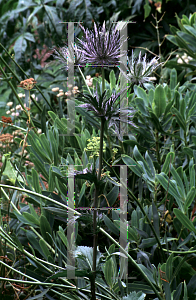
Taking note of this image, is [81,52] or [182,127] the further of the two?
[182,127]

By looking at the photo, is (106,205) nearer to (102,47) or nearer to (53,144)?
(53,144)

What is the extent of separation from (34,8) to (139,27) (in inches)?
24.8

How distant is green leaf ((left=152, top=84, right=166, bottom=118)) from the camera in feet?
2.31

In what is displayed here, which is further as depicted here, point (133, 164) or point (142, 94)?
point (142, 94)

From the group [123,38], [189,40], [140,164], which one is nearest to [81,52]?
[123,38]

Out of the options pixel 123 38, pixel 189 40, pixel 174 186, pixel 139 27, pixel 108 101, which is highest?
pixel 139 27

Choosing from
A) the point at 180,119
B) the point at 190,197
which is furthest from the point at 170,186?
the point at 180,119

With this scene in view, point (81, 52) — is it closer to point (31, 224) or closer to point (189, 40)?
point (31, 224)

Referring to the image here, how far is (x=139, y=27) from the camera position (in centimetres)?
184

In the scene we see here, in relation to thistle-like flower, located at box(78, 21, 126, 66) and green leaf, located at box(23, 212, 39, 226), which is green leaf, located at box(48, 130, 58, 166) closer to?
green leaf, located at box(23, 212, 39, 226)

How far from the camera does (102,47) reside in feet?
1.30

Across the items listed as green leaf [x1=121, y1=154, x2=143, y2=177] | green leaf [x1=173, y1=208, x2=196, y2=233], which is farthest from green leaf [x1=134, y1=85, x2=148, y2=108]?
green leaf [x1=173, y1=208, x2=196, y2=233]

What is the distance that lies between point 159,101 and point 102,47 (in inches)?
13.7

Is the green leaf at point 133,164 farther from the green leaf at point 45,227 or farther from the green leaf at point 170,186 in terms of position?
the green leaf at point 45,227
